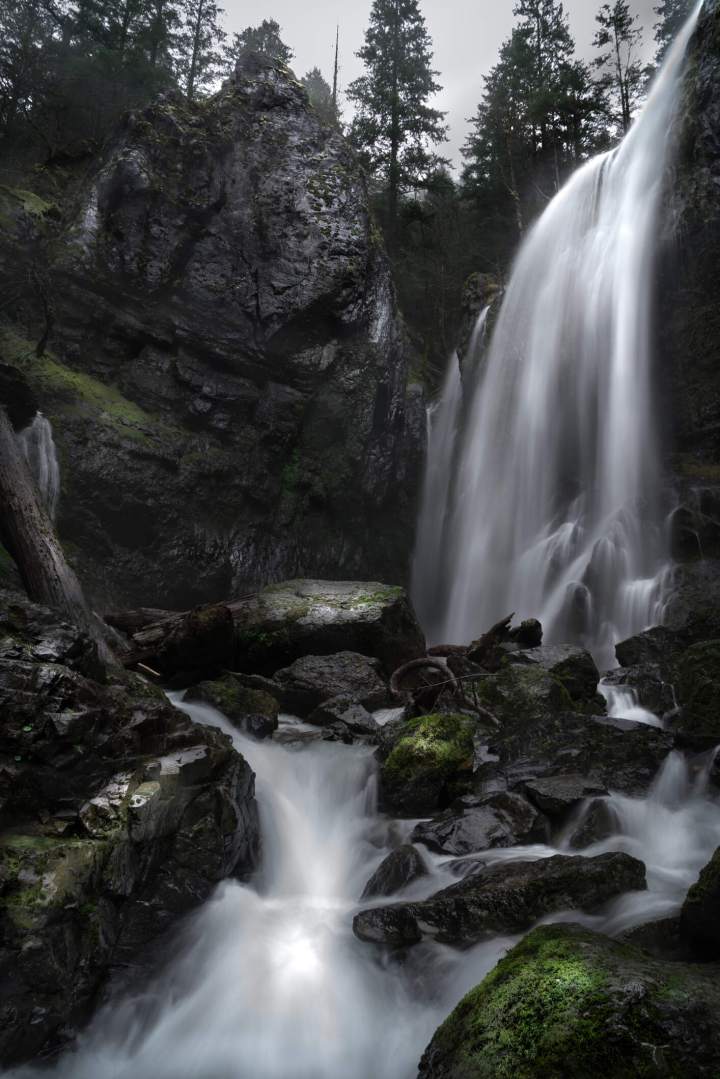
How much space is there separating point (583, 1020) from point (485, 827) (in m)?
3.22

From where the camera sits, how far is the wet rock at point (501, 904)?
13.1ft

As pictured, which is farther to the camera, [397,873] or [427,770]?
[427,770]

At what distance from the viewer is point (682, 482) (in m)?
14.6

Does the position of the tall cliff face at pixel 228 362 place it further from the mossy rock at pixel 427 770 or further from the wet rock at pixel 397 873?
the wet rock at pixel 397 873

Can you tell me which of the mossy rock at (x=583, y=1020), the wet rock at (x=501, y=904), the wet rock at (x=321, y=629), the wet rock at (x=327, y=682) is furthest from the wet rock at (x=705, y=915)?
the wet rock at (x=321, y=629)

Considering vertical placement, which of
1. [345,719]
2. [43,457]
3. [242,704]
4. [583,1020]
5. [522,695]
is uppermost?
[43,457]

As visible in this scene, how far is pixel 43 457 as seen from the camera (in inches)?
475

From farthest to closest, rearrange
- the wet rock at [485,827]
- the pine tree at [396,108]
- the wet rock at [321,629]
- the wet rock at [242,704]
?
the pine tree at [396,108] → the wet rock at [321,629] → the wet rock at [242,704] → the wet rock at [485,827]

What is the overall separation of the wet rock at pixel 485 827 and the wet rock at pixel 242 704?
2785 mm

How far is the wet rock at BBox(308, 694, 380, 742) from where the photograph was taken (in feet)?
26.0

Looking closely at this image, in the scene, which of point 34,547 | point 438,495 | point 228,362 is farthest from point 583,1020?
point 438,495

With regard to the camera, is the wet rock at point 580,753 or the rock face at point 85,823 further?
the wet rock at point 580,753

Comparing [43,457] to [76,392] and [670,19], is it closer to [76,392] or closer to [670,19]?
[76,392]

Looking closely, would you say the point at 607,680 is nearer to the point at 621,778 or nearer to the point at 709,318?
the point at 621,778
